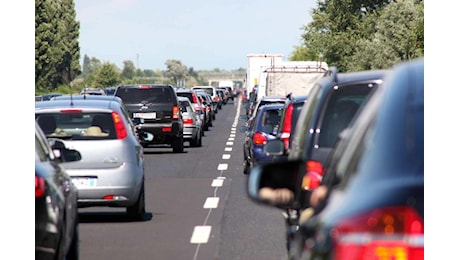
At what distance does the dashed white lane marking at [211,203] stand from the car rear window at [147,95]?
513 inches

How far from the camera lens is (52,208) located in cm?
795

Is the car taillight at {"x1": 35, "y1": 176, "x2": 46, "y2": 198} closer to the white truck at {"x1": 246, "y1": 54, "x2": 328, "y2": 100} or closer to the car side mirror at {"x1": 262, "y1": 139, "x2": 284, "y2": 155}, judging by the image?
the car side mirror at {"x1": 262, "y1": 139, "x2": 284, "y2": 155}

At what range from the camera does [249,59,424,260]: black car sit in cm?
348

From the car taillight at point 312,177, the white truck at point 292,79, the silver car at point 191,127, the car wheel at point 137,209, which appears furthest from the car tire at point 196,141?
the car taillight at point 312,177

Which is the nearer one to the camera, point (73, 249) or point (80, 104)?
point (73, 249)

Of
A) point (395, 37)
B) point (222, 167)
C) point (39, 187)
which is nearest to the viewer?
point (39, 187)

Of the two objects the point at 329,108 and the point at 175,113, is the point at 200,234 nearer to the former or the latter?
the point at 329,108

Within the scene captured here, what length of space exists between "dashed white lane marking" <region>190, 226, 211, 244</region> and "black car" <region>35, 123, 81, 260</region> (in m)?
2.94

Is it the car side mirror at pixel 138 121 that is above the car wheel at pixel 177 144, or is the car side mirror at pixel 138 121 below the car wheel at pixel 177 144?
above

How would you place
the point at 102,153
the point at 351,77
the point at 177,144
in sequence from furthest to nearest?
the point at 177,144 < the point at 102,153 < the point at 351,77

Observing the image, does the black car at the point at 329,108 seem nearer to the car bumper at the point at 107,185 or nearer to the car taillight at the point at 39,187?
the car taillight at the point at 39,187

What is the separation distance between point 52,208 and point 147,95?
23118 millimetres

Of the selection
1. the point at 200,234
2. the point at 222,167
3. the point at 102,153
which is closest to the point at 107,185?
the point at 102,153

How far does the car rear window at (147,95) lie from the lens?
3094cm
